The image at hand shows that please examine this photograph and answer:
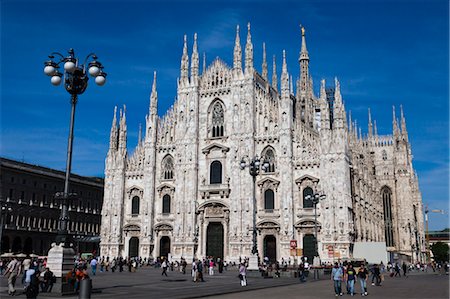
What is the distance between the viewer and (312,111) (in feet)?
243

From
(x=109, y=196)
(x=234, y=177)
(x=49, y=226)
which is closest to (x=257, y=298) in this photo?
(x=234, y=177)

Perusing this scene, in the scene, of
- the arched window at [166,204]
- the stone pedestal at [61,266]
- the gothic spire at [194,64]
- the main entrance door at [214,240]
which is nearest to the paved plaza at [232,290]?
the stone pedestal at [61,266]

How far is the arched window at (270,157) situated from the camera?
4991 centimetres

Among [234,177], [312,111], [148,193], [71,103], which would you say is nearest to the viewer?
[71,103]

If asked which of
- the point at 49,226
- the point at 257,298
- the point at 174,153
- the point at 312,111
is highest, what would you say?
the point at 312,111

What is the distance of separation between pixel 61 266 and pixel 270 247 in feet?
107

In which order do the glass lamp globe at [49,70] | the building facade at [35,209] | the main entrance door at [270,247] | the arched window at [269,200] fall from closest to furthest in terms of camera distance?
the glass lamp globe at [49,70]
the main entrance door at [270,247]
the arched window at [269,200]
the building facade at [35,209]

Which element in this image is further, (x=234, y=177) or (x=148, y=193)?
(x=148, y=193)

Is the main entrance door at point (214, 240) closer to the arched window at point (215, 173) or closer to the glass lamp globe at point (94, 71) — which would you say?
the arched window at point (215, 173)

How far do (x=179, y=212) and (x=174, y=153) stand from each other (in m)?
7.02

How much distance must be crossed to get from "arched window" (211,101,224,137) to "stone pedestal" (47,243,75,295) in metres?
35.4

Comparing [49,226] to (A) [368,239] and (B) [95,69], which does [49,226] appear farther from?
(B) [95,69]

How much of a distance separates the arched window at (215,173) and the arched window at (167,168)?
203 inches

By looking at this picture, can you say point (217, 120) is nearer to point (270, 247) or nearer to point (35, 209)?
point (270, 247)
